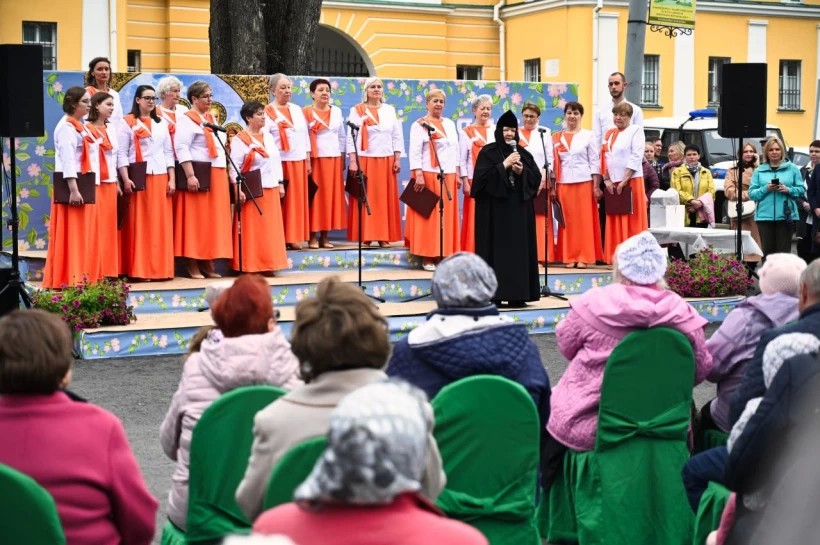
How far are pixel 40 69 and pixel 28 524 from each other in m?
8.08

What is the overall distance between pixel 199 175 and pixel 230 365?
26.9 feet

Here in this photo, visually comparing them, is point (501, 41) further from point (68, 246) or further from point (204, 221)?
point (68, 246)

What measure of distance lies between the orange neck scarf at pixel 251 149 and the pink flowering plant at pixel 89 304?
2.07 m

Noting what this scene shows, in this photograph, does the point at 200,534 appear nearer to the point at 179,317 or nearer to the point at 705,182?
the point at 179,317

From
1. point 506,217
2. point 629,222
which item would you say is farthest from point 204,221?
point 629,222

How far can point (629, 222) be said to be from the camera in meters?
14.6

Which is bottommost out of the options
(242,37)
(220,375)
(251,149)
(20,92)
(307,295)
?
(307,295)

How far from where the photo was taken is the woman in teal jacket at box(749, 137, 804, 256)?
48.8 ft

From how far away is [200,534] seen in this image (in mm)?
4355

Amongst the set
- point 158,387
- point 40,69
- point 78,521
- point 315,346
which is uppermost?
point 40,69

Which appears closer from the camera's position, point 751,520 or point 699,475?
point 751,520

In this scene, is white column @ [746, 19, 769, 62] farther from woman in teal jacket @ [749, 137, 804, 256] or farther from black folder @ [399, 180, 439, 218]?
black folder @ [399, 180, 439, 218]

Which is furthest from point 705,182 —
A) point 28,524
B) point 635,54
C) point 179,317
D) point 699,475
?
point 28,524

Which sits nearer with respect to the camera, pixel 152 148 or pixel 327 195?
pixel 152 148
